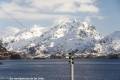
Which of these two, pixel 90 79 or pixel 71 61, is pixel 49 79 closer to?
pixel 90 79

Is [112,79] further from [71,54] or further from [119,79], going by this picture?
[71,54]

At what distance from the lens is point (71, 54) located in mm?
39562

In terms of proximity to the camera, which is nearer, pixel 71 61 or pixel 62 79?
pixel 71 61

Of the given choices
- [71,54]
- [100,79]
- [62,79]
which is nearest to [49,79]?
[62,79]

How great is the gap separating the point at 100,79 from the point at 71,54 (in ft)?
258

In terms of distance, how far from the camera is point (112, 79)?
11481 centimetres

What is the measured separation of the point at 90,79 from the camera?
4542 inches

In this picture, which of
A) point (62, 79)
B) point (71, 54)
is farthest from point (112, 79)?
point (71, 54)

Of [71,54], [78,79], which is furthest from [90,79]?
[71,54]

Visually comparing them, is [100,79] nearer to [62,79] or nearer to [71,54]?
[62,79]

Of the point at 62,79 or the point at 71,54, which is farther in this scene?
the point at 62,79

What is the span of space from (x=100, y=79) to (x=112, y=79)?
12.0 feet

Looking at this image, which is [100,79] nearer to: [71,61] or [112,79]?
[112,79]

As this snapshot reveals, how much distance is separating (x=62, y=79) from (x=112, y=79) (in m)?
11.7
